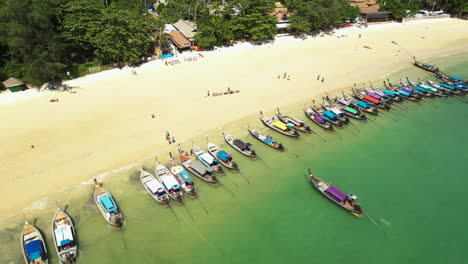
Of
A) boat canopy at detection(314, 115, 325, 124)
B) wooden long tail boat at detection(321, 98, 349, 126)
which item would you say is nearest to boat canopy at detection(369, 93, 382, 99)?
wooden long tail boat at detection(321, 98, 349, 126)

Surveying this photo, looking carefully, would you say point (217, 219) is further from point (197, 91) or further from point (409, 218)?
point (197, 91)

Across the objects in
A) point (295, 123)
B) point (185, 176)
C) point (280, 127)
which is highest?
point (295, 123)

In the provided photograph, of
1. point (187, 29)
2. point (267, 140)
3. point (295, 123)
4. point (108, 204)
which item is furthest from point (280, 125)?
point (187, 29)

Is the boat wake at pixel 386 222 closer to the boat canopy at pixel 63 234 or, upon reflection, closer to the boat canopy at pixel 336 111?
the boat canopy at pixel 336 111

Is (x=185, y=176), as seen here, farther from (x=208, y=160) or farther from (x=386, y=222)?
(x=386, y=222)

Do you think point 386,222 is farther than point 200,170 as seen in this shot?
No

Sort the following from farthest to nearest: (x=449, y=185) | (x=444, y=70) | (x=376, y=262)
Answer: (x=444, y=70) → (x=449, y=185) → (x=376, y=262)

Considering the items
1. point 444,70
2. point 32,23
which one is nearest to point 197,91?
point 32,23
